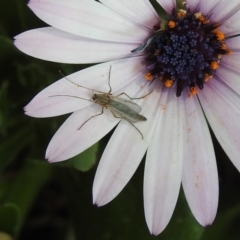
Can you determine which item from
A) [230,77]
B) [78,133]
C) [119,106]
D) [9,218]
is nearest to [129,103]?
[119,106]

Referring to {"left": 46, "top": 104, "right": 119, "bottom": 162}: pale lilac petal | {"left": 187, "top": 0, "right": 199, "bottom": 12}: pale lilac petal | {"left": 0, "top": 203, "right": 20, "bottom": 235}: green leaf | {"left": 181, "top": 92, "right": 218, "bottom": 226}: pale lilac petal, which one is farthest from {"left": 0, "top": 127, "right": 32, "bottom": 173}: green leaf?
{"left": 187, "top": 0, "right": 199, "bottom": 12}: pale lilac petal

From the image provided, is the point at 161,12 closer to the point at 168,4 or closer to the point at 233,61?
the point at 168,4

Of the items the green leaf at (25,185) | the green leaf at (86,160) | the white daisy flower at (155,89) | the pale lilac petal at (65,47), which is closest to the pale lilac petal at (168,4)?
the white daisy flower at (155,89)

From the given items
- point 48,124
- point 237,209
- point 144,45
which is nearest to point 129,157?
point 144,45

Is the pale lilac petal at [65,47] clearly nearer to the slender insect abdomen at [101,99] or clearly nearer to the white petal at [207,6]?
the slender insect abdomen at [101,99]

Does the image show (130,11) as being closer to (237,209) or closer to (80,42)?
(80,42)

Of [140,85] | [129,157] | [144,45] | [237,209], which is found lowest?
[237,209]
